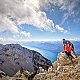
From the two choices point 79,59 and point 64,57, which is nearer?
point 79,59

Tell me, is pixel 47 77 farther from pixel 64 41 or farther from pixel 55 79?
pixel 64 41

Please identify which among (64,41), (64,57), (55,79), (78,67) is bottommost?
(55,79)

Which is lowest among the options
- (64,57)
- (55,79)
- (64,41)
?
(55,79)

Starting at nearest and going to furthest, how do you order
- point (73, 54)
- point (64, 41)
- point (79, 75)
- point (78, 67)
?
point (79, 75)
point (78, 67)
point (64, 41)
point (73, 54)

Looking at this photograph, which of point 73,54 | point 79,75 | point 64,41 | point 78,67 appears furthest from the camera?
point 73,54

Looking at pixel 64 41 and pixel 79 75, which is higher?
pixel 64 41

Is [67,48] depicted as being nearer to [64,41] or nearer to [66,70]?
[64,41]

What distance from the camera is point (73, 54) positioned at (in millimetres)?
40906

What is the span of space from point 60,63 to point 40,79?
868 centimetres

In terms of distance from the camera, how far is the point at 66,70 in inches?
1293

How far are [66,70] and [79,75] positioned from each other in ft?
13.4

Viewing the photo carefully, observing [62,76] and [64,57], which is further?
[64,57]

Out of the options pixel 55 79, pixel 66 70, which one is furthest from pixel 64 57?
pixel 55 79

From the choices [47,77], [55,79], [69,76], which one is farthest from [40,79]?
[69,76]
